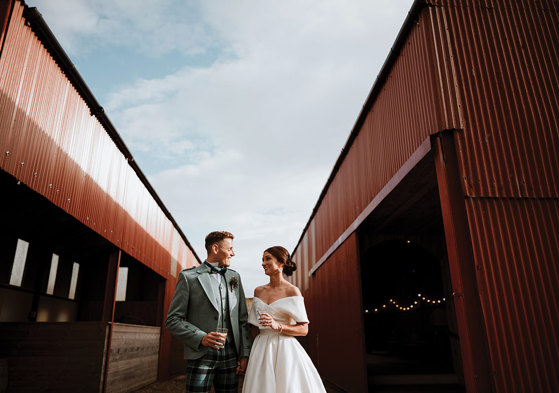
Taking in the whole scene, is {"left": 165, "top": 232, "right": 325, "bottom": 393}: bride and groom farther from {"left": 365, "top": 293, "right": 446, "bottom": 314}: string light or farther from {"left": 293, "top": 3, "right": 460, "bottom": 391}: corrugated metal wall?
{"left": 365, "top": 293, "right": 446, "bottom": 314}: string light

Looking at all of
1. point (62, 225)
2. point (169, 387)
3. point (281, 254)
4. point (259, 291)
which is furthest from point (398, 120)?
point (169, 387)

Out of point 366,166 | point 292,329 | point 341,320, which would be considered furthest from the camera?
point 341,320

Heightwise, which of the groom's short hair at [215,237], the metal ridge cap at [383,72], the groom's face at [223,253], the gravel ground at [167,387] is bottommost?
the gravel ground at [167,387]

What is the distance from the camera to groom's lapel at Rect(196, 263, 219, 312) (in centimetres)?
304

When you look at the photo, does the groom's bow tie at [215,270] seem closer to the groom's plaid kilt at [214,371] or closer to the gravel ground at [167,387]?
the groom's plaid kilt at [214,371]

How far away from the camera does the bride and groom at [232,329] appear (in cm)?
289

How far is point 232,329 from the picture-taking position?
307 centimetres

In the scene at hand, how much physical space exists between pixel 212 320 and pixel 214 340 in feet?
0.70

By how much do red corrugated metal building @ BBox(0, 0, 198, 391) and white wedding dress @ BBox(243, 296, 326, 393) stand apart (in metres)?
3.63

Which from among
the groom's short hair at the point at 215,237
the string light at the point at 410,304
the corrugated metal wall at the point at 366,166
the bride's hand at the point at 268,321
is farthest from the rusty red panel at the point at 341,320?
the string light at the point at 410,304

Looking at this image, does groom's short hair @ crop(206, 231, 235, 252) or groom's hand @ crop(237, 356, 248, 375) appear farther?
groom's short hair @ crop(206, 231, 235, 252)

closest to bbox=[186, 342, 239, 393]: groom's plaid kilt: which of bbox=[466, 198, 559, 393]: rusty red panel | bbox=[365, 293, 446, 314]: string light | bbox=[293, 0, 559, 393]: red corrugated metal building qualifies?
bbox=[293, 0, 559, 393]: red corrugated metal building

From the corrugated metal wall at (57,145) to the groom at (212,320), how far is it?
10.4 feet

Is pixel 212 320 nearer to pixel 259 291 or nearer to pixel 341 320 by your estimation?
pixel 259 291
